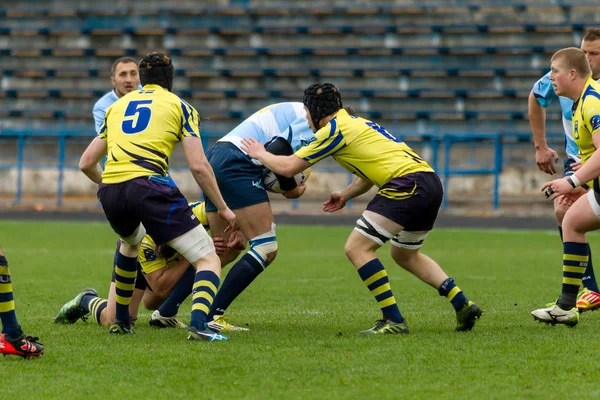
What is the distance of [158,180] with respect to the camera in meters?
5.92

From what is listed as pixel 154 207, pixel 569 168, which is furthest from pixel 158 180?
pixel 569 168

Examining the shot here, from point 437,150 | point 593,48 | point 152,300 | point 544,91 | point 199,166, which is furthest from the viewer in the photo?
point 437,150

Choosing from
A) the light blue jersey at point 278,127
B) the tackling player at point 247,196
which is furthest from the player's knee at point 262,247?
the light blue jersey at point 278,127

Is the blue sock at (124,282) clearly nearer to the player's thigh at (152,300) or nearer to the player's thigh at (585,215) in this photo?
the player's thigh at (152,300)

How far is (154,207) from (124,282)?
90 centimetres

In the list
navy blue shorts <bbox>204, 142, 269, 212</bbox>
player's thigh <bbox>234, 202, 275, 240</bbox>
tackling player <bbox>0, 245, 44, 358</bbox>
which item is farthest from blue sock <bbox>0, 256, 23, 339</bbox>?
player's thigh <bbox>234, 202, 275, 240</bbox>

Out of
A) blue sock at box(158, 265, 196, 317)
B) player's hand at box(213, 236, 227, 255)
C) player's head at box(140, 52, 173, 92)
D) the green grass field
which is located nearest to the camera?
the green grass field

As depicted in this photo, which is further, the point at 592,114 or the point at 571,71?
the point at 571,71

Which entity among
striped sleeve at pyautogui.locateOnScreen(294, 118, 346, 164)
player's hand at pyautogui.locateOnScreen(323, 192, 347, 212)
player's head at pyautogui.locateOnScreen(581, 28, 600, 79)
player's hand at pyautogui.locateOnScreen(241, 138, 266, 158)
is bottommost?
player's hand at pyautogui.locateOnScreen(323, 192, 347, 212)

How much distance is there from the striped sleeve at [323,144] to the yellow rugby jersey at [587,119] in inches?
68.3

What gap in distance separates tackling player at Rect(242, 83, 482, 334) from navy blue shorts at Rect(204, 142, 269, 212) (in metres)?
0.31

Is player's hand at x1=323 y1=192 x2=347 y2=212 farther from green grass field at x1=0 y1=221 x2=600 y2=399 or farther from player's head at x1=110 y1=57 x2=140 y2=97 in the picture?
player's head at x1=110 y1=57 x2=140 y2=97

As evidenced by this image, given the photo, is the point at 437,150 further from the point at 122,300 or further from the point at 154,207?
the point at 154,207

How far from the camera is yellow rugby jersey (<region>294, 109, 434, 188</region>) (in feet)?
20.6
